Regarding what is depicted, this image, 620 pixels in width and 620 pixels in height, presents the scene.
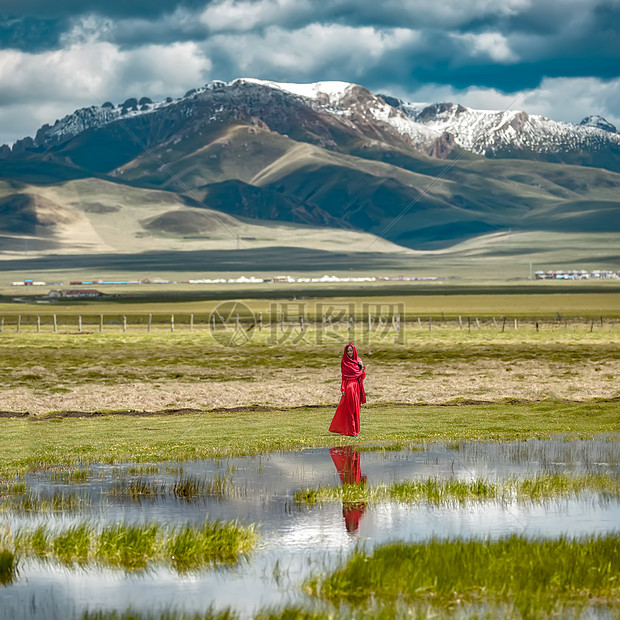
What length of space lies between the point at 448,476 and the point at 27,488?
766cm

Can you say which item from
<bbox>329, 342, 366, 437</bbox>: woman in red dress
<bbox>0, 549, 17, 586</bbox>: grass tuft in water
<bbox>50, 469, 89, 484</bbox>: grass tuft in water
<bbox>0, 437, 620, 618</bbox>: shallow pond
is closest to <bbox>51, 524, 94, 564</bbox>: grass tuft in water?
<bbox>0, 437, 620, 618</bbox>: shallow pond

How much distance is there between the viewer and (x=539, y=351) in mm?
52719

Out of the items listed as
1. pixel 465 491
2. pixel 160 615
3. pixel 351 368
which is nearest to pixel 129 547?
pixel 160 615

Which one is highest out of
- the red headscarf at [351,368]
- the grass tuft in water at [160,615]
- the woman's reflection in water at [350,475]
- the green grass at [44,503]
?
the red headscarf at [351,368]

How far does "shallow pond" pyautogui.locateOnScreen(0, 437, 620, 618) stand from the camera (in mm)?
10992

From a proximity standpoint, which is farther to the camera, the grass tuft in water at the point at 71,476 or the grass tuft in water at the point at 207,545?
the grass tuft in water at the point at 71,476

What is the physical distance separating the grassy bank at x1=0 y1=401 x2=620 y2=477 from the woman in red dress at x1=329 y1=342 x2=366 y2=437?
41cm

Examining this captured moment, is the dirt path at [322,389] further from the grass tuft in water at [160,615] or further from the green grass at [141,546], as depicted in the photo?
the grass tuft in water at [160,615]

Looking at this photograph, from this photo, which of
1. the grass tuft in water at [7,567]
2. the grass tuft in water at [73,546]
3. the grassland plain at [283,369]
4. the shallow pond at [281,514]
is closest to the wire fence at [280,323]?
the grassland plain at [283,369]

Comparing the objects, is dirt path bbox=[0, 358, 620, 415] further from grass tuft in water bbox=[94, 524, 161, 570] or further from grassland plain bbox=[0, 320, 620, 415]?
grass tuft in water bbox=[94, 524, 161, 570]

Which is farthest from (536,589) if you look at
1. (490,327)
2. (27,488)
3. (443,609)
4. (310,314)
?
(310,314)

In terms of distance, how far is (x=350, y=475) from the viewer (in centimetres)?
1792

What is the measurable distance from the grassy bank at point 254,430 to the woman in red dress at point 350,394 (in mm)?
410

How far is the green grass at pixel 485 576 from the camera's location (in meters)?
10.6
